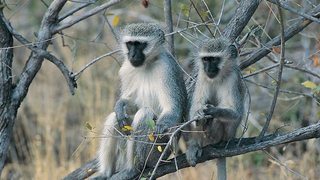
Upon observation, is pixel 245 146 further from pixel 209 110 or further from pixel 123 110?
pixel 123 110

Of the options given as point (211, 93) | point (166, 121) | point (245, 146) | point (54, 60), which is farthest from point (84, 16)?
point (245, 146)

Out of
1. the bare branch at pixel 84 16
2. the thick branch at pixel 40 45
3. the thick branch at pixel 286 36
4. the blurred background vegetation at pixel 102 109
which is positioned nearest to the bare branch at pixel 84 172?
the thick branch at pixel 40 45

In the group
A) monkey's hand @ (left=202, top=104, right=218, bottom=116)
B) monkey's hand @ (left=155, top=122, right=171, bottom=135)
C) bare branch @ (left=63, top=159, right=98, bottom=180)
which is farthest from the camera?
bare branch @ (left=63, top=159, right=98, bottom=180)

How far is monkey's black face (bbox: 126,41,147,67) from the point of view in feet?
19.5

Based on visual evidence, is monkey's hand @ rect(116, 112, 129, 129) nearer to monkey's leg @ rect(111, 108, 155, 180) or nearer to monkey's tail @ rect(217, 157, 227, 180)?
monkey's leg @ rect(111, 108, 155, 180)

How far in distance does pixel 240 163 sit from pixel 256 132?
0.97 m

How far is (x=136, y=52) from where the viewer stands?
5.96 metres

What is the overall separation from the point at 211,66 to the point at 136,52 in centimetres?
63

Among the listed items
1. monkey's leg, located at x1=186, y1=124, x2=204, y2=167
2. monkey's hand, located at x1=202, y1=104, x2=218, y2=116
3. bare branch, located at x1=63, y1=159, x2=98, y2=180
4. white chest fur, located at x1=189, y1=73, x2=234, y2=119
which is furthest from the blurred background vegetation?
monkey's hand, located at x1=202, y1=104, x2=218, y2=116

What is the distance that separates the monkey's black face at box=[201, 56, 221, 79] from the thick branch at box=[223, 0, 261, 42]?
0.99 feet

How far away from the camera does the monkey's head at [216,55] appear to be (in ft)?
18.8

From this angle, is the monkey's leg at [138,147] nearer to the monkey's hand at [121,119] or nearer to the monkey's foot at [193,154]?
the monkey's hand at [121,119]

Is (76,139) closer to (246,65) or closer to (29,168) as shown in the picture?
(29,168)

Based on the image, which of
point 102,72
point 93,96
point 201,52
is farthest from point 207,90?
point 102,72
